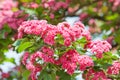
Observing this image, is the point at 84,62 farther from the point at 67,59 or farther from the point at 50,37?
the point at 50,37

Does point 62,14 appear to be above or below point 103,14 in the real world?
below

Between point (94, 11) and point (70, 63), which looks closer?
point (70, 63)

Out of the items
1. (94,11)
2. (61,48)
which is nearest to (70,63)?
(61,48)

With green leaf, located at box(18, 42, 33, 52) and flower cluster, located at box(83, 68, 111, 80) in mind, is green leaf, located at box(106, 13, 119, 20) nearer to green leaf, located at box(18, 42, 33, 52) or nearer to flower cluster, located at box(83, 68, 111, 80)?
flower cluster, located at box(83, 68, 111, 80)

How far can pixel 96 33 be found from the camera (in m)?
6.71

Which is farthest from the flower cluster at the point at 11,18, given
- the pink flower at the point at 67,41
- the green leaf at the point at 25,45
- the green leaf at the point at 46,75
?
the pink flower at the point at 67,41

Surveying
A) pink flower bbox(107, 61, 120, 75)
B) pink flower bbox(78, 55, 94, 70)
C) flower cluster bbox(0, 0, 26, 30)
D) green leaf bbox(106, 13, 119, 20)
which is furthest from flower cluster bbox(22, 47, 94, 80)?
green leaf bbox(106, 13, 119, 20)

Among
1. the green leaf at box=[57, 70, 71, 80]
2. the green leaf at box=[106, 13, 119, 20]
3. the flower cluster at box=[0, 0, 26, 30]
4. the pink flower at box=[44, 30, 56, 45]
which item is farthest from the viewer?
the green leaf at box=[106, 13, 119, 20]

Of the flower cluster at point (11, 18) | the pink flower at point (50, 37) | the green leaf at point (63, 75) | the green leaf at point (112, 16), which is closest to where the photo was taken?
the pink flower at point (50, 37)

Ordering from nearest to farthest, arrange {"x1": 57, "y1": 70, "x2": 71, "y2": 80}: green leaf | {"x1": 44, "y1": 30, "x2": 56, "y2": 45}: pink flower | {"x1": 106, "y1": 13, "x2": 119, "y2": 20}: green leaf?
{"x1": 44, "y1": 30, "x2": 56, "y2": 45}: pink flower, {"x1": 57, "y1": 70, "x2": 71, "y2": 80}: green leaf, {"x1": 106, "y1": 13, "x2": 119, "y2": 20}: green leaf

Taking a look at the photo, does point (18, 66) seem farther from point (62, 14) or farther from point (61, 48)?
point (61, 48)

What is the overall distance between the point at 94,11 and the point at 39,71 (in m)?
3.48

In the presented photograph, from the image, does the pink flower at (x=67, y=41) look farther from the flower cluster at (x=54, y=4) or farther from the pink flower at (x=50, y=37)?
the flower cluster at (x=54, y=4)

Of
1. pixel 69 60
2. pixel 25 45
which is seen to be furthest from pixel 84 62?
pixel 25 45
